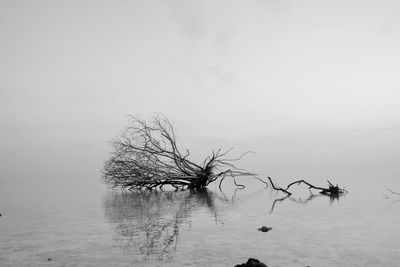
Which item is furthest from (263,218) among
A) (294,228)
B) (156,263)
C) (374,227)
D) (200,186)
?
(200,186)

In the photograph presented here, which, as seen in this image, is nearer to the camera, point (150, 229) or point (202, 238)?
point (202, 238)

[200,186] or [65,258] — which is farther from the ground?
[200,186]

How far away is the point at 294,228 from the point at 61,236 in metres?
4.70

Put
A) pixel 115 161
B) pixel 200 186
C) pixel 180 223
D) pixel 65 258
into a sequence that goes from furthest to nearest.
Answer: pixel 200 186, pixel 115 161, pixel 180 223, pixel 65 258

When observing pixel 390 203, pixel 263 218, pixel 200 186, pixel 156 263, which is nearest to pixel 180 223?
pixel 263 218

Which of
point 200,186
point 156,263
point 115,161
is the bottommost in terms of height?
point 156,263

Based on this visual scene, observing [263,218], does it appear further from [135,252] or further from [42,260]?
[42,260]

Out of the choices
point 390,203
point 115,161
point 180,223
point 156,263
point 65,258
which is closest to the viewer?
point 156,263

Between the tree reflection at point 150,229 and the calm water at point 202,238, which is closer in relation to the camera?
the calm water at point 202,238

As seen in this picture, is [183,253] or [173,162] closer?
[183,253]

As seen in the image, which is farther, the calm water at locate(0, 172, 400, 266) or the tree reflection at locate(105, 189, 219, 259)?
the tree reflection at locate(105, 189, 219, 259)

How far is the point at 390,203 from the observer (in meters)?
14.2

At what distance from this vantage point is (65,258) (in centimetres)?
614

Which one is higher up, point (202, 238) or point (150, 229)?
point (150, 229)
